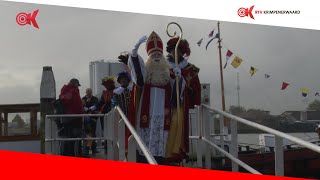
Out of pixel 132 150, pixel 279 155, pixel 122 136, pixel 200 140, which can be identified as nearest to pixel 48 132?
pixel 200 140

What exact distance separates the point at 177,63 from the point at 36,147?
3.77 metres

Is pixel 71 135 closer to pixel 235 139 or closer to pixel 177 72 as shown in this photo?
pixel 177 72

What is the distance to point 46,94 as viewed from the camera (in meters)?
6.95

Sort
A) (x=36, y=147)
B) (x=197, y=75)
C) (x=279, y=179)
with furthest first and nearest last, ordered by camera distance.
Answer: (x=36, y=147) → (x=197, y=75) → (x=279, y=179)

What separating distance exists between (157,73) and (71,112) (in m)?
2.46

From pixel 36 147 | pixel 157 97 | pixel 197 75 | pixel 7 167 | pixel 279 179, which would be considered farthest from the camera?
pixel 36 147

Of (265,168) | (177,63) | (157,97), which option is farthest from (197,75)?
(265,168)

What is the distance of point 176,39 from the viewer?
174 inches

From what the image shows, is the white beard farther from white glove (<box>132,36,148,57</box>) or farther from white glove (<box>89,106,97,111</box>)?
white glove (<box>89,106,97,111</box>)

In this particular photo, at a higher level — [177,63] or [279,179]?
[177,63]

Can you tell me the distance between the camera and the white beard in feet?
13.8

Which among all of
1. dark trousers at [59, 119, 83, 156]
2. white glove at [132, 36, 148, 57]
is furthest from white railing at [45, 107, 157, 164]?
white glove at [132, 36, 148, 57]

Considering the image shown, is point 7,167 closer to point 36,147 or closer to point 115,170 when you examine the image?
point 115,170

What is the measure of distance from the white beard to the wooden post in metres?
3.02
